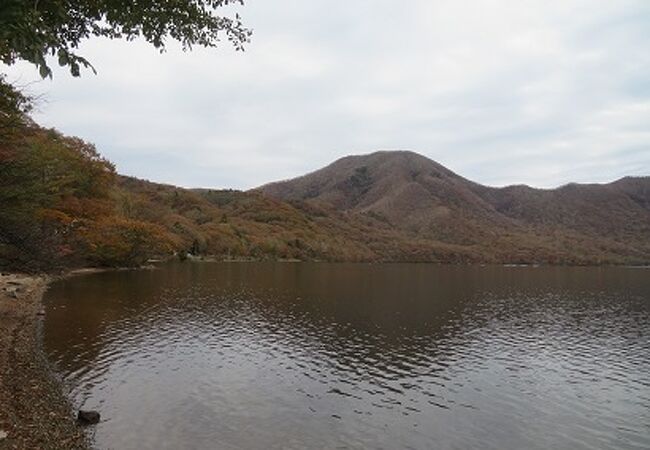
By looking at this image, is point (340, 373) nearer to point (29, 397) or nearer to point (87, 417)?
point (87, 417)

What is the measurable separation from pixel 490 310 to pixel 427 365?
3800cm

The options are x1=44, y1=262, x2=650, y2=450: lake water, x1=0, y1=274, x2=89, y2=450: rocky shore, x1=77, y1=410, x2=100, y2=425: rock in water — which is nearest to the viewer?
x1=0, y1=274, x2=89, y2=450: rocky shore

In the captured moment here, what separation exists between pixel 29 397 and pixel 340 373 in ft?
64.4

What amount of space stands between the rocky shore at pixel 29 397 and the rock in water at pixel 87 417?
34 centimetres

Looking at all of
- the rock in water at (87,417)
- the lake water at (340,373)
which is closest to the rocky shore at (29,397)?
the rock in water at (87,417)

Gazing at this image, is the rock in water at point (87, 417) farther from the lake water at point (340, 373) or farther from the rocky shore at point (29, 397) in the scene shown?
the lake water at point (340, 373)

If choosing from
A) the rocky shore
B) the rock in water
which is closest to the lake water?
the rock in water

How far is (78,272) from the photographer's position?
8700 centimetres

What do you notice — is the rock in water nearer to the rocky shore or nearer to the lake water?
the rocky shore

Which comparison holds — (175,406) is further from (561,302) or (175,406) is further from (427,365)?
(561,302)

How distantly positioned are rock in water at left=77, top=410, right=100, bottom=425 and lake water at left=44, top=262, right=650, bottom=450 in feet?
2.49

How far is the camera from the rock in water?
75.1ft

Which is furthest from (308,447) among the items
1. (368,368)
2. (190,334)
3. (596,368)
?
(596,368)

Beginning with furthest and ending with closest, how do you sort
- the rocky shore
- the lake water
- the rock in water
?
1. the lake water
2. the rock in water
3. the rocky shore
